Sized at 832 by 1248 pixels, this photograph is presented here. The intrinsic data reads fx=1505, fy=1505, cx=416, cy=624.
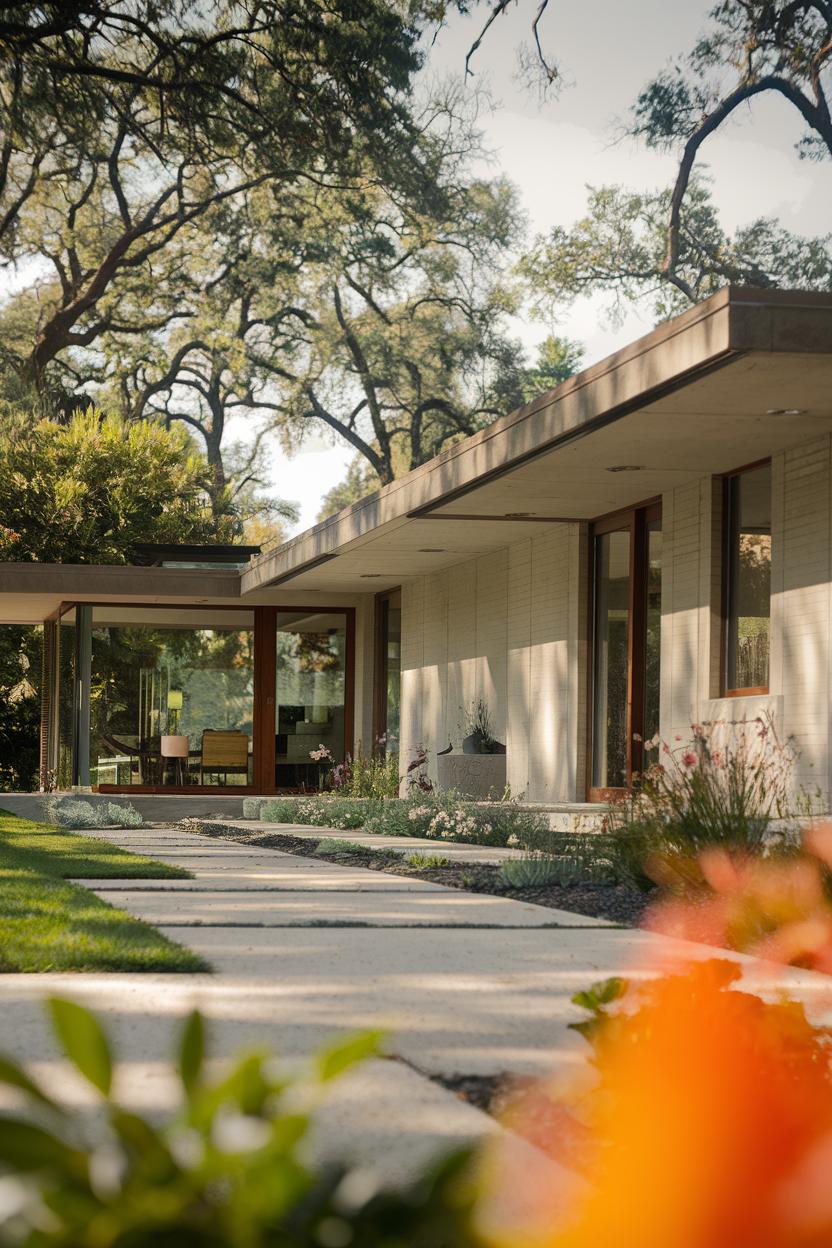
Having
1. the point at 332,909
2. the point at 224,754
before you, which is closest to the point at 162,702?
the point at 224,754

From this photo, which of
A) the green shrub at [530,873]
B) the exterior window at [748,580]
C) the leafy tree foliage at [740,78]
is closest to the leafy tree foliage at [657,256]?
the leafy tree foliage at [740,78]

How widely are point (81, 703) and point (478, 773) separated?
652 cm

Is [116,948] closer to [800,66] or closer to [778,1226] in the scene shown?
[778,1226]

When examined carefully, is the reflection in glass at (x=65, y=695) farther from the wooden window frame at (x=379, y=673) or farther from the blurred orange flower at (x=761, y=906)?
the blurred orange flower at (x=761, y=906)

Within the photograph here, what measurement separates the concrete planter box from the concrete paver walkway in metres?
8.65

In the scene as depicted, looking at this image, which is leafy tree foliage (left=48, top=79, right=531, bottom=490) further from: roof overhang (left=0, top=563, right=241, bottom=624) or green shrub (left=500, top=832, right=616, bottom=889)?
Answer: green shrub (left=500, top=832, right=616, bottom=889)

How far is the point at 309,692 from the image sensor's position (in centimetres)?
2006

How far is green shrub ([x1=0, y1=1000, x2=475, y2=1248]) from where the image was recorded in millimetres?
820

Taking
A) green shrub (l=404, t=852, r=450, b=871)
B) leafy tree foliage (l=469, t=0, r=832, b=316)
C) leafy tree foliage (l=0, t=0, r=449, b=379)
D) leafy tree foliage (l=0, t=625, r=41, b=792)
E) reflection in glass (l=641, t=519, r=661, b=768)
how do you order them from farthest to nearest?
leafy tree foliage (l=0, t=625, r=41, b=792), leafy tree foliage (l=469, t=0, r=832, b=316), leafy tree foliage (l=0, t=0, r=449, b=379), reflection in glass (l=641, t=519, r=661, b=768), green shrub (l=404, t=852, r=450, b=871)

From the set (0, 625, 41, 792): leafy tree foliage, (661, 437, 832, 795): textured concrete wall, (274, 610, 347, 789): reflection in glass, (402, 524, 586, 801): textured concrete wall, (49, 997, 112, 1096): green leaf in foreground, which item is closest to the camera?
(49, 997, 112, 1096): green leaf in foreground

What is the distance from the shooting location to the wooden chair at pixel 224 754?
19.7 metres

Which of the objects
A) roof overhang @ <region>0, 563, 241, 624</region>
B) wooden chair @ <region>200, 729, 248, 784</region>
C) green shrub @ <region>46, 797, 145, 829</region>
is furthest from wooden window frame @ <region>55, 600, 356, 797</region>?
green shrub @ <region>46, 797, 145, 829</region>

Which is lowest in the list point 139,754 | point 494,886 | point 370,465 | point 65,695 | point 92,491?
point 494,886

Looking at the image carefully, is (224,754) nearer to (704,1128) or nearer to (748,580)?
(748,580)
